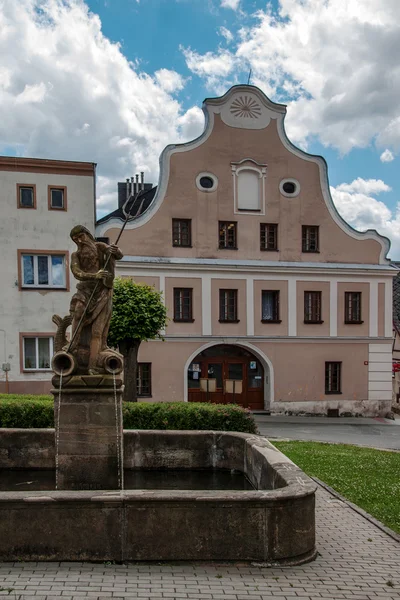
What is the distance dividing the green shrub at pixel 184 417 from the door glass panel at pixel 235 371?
14.3 meters

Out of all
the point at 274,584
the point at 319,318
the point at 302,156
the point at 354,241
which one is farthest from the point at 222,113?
the point at 274,584

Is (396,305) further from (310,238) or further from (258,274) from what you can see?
(258,274)

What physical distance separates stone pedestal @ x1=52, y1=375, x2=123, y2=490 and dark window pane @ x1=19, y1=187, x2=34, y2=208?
18.2 metres

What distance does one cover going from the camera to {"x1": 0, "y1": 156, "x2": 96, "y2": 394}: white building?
77.4ft

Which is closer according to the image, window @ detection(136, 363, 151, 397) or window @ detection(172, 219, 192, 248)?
window @ detection(136, 363, 151, 397)

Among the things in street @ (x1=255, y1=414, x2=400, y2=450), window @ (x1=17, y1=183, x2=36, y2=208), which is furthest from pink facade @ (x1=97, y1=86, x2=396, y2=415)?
window @ (x1=17, y1=183, x2=36, y2=208)

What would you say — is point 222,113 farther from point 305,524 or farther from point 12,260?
point 305,524

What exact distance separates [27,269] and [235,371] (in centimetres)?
1086

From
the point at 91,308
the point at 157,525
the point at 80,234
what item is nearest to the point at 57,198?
the point at 80,234

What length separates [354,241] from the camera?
1093 inches

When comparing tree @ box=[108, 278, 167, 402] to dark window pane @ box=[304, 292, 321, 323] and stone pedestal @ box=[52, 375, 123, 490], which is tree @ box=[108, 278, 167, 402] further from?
stone pedestal @ box=[52, 375, 123, 490]

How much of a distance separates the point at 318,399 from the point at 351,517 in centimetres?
1897

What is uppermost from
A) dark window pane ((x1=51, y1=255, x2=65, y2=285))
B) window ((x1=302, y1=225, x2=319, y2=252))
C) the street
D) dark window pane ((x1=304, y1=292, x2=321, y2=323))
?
window ((x1=302, y1=225, x2=319, y2=252))

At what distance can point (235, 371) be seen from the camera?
87.7 ft
